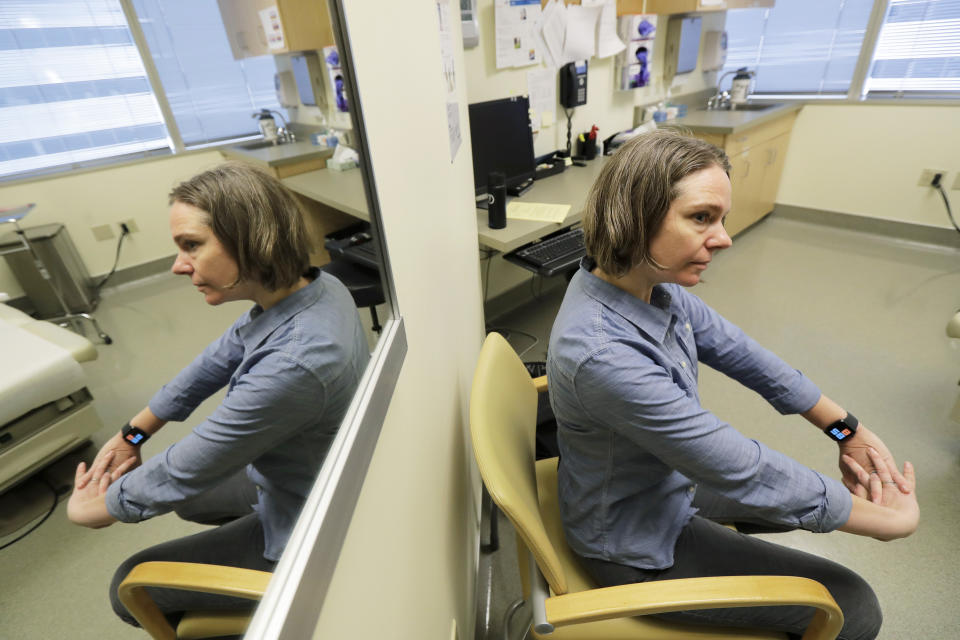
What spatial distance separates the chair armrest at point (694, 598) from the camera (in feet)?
2.53

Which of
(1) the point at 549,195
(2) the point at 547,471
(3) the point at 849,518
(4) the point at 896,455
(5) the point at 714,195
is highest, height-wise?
(5) the point at 714,195

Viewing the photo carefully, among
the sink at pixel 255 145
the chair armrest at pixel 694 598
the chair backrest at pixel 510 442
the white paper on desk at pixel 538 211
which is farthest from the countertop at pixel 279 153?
the white paper on desk at pixel 538 211

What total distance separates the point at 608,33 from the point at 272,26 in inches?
115

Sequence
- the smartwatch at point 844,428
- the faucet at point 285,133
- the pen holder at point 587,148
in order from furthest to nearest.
Answer: 1. the pen holder at point 587,148
2. the smartwatch at point 844,428
3. the faucet at point 285,133

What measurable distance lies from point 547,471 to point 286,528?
980mm

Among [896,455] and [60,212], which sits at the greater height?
[60,212]

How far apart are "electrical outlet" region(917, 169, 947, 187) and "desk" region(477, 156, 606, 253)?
238cm

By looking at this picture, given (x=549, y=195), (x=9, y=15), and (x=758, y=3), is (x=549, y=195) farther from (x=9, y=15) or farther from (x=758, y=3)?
(x=758, y=3)

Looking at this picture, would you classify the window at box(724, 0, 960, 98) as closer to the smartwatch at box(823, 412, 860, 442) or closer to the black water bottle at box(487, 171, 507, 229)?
the black water bottle at box(487, 171, 507, 229)

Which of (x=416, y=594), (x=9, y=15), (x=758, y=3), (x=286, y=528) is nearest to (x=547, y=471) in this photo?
(x=416, y=594)

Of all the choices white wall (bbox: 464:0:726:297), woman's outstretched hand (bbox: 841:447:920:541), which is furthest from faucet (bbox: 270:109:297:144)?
white wall (bbox: 464:0:726:297)

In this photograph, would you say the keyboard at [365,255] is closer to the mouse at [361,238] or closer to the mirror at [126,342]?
the mouse at [361,238]

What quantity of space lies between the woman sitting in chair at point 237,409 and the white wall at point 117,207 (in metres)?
0.01

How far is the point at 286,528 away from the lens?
1.40 feet
